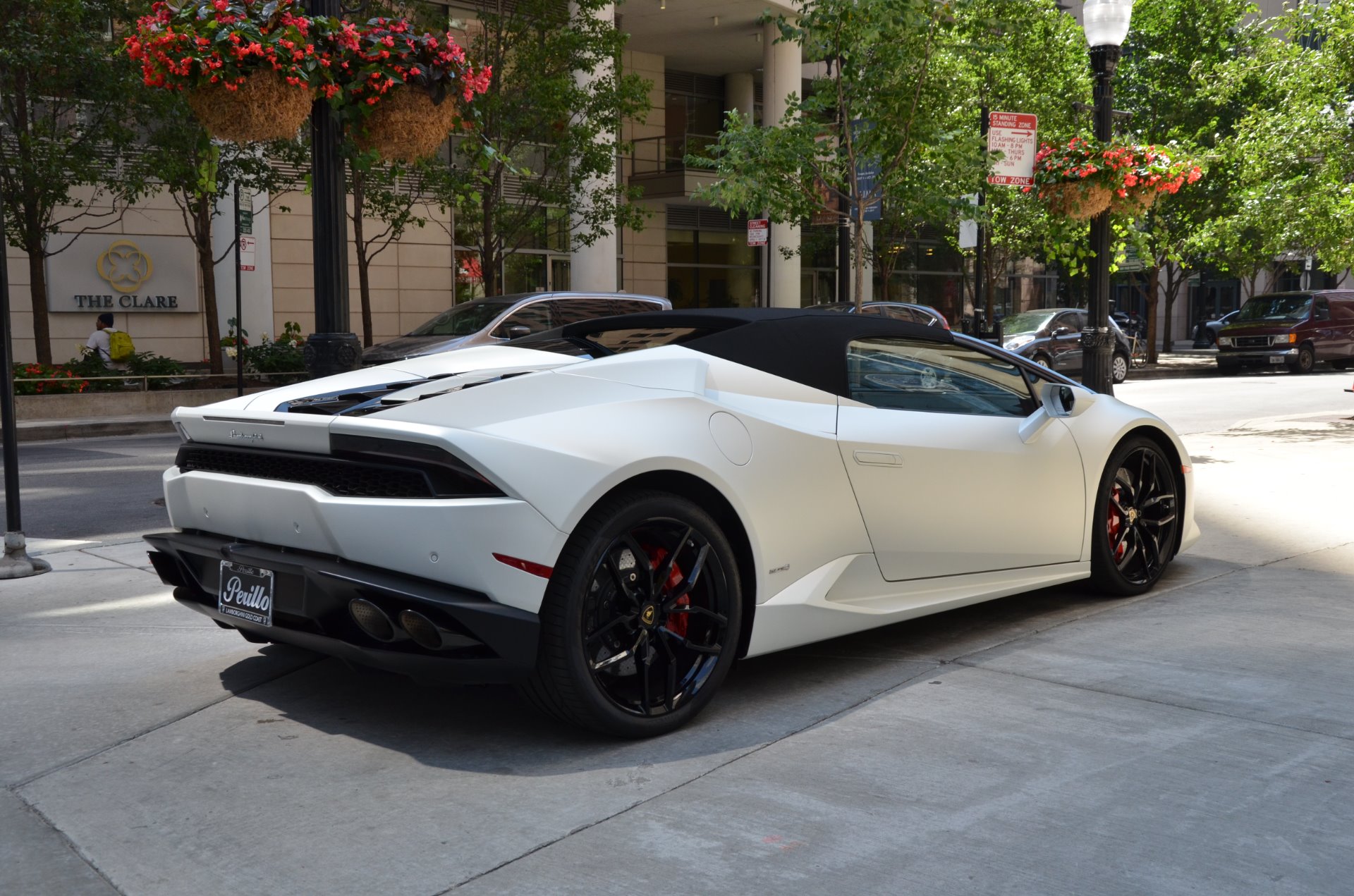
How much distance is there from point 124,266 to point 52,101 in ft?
16.7

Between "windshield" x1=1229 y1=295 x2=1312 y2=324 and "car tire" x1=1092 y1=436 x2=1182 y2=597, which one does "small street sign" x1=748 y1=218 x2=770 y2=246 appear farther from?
"car tire" x1=1092 y1=436 x2=1182 y2=597

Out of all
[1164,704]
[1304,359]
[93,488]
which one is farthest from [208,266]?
[1304,359]

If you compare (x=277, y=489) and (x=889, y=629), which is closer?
(x=277, y=489)

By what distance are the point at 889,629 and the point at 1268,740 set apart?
1.78 meters

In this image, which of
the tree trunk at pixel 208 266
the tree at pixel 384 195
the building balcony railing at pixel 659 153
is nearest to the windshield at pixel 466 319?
the tree at pixel 384 195

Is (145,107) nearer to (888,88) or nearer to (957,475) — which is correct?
(888,88)

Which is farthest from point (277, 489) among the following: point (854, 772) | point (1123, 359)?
point (1123, 359)

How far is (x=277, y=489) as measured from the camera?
396cm

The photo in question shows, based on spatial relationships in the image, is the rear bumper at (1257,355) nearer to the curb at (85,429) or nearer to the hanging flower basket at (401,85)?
the curb at (85,429)

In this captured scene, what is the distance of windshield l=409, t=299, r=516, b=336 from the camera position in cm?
1692

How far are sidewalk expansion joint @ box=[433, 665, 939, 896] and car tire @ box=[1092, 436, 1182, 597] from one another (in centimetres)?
142

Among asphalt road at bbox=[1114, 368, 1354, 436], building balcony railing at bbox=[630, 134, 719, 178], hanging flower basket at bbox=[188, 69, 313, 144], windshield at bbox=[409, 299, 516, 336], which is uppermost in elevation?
building balcony railing at bbox=[630, 134, 719, 178]

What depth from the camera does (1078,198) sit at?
1042 centimetres

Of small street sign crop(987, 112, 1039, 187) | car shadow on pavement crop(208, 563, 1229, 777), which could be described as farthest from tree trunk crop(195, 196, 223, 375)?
car shadow on pavement crop(208, 563, 1229, 777)
